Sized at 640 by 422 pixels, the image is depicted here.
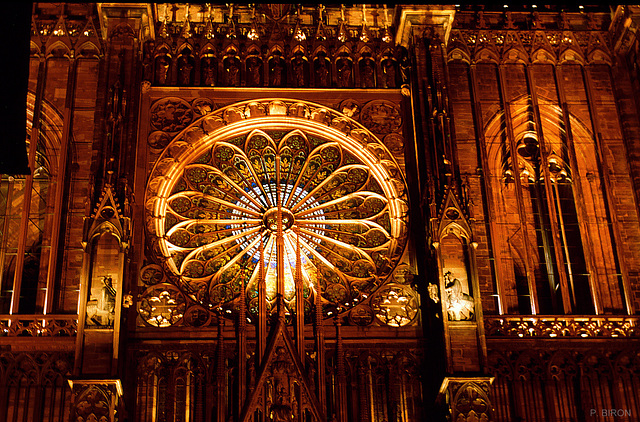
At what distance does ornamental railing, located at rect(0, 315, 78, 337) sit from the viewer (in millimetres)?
17391

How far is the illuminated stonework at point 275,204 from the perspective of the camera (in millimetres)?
18672

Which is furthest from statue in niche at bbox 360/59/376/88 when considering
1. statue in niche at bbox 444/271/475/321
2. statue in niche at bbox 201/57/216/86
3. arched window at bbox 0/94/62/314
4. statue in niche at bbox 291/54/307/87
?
arched window at bbox 0/94/62/314

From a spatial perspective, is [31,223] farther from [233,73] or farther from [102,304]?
[233,73]

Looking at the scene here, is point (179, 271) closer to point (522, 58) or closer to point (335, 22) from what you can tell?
point (335, 22)

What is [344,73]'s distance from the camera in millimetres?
20734

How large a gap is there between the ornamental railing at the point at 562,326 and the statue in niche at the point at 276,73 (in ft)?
20.9

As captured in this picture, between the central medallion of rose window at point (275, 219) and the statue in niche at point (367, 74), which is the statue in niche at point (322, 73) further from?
the central medallion of rose window at point (275, 219)

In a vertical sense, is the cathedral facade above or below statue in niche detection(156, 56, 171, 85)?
below

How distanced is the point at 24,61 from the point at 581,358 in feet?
42.1

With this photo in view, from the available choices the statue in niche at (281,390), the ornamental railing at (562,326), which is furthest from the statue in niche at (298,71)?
the statue in niche at (281,390)

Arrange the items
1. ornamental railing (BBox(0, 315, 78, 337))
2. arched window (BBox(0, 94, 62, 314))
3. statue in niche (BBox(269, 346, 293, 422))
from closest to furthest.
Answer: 1. statue in niche (BBox(269, 346, 293, 422))
2. ornamental railing (BBox(0, 315, 78, 337))
3. arched window (BBox(0, 94, 62, 314))

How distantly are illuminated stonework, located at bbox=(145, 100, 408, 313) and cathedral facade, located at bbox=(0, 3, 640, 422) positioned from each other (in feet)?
0.15

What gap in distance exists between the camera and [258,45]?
20.8 meters

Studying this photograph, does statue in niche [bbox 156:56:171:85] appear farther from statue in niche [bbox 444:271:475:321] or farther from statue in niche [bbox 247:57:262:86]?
statue in niche [bbox 444:271:475:321]
